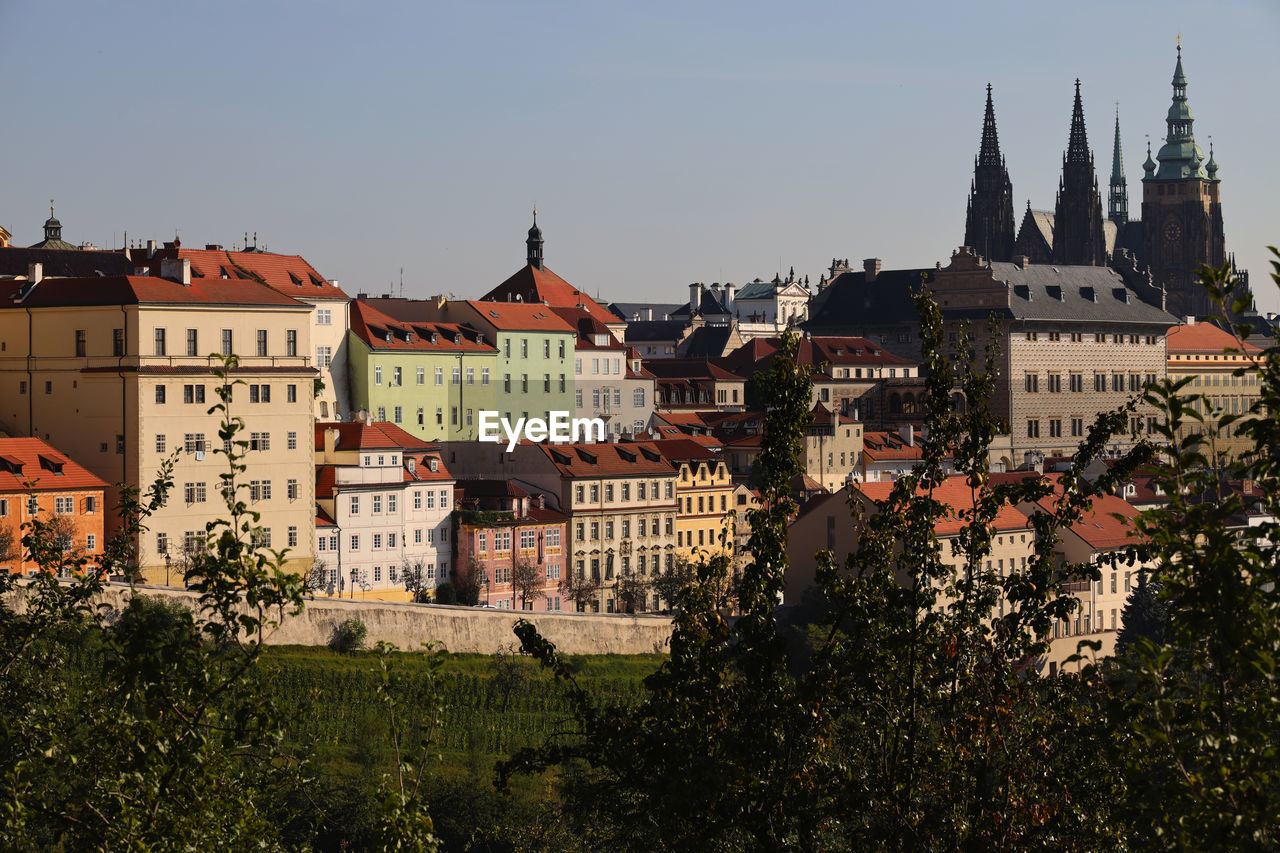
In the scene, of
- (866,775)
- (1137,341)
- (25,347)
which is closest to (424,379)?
(25,347)

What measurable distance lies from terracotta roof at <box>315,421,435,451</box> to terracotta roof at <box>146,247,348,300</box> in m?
6.53

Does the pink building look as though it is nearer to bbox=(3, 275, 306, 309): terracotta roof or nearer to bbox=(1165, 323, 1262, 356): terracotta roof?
bbox=(3, 275, 306, 309): terracotta roof

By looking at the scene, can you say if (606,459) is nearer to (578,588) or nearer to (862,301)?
(578,588)

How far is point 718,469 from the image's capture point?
9012 cm

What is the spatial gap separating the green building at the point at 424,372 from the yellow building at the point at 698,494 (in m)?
10.0

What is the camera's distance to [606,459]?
85.1 metres

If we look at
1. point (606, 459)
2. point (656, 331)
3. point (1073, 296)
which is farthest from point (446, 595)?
point (656, 331)

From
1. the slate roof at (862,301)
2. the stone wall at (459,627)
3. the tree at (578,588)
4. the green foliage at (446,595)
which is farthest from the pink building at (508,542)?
the slate roof at (862,301)

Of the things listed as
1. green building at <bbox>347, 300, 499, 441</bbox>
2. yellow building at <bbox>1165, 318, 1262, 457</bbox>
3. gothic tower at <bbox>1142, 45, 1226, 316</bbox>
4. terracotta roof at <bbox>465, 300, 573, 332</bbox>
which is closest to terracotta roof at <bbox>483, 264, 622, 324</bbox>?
terracotta roof at <bbox>465, 300, 573, 332</bbox>

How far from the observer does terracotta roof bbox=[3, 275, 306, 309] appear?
7138 centimetres

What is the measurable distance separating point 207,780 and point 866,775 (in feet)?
18.3

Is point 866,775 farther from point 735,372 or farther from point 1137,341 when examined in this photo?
point 1137,341

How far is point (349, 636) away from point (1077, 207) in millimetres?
135303

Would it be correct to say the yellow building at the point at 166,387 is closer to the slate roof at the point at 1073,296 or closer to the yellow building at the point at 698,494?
the yellow building at the point at 698,494
